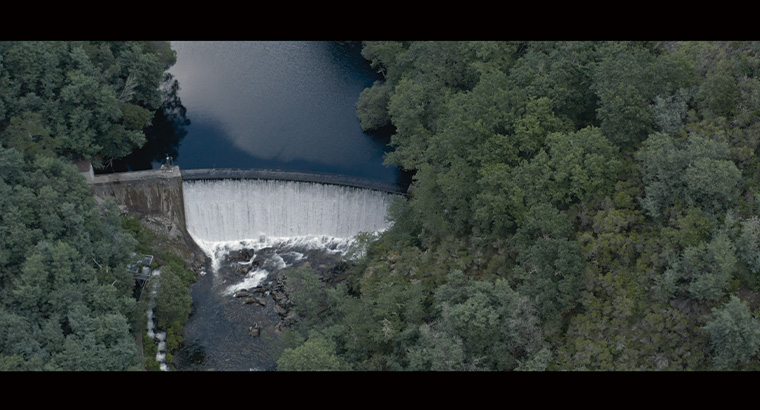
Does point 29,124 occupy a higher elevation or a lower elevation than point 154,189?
higher

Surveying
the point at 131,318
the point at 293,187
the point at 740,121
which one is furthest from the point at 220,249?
the point at 740,121

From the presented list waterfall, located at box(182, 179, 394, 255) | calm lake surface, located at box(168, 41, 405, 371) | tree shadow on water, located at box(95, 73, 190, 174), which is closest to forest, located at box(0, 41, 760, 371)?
calm lake surface, located at box(168, 41, 405, 371)

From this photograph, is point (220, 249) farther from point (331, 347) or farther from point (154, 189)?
point (331, 347)

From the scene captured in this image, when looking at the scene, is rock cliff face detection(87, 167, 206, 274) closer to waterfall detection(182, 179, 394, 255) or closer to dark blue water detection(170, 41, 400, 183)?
waterfall detection(182, 179, 394, 255)

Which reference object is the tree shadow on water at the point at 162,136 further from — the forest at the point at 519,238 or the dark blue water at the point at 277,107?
the forest at the point at 519,238

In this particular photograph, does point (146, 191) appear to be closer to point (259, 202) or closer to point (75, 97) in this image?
point (259, 202)
